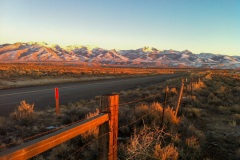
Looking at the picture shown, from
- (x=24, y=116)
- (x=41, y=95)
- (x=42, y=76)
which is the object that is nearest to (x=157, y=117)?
(x=24, y=116)

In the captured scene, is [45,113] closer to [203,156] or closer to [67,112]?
[67,112]

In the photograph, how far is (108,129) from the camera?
3.88 m

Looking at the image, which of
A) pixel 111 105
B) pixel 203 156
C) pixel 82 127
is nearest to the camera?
pixel 82 127

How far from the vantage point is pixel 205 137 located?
804cm

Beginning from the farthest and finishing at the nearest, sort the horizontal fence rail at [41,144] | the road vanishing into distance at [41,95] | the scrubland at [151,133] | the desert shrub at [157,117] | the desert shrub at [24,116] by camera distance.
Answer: the road vanishing into distance at [41,95], the desert shrub at [24,116], the desert shrub at [157,117], the scrubland at [151,133], the horizontal fence rail at [41,144]

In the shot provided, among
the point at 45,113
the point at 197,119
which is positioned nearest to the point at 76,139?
the point at 45,113

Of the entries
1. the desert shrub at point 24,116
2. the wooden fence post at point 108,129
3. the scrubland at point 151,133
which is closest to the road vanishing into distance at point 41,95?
the desert shrub at point 24,116

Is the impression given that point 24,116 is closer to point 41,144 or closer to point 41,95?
point 41,144

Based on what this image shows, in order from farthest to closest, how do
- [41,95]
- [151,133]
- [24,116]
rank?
[41,95] < [24,116] < [151,133]

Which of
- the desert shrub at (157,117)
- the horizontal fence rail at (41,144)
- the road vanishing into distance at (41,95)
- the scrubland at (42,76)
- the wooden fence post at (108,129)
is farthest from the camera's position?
the scrubland at (42,76)

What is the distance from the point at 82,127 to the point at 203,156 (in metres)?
4.55

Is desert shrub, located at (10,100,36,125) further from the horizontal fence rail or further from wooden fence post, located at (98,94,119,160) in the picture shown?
the horizontal fence rail

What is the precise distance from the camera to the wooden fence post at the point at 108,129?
3.86 meters

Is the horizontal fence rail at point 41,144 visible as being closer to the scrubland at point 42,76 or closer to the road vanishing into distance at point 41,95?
the road vanishing into distance at point 41,95
